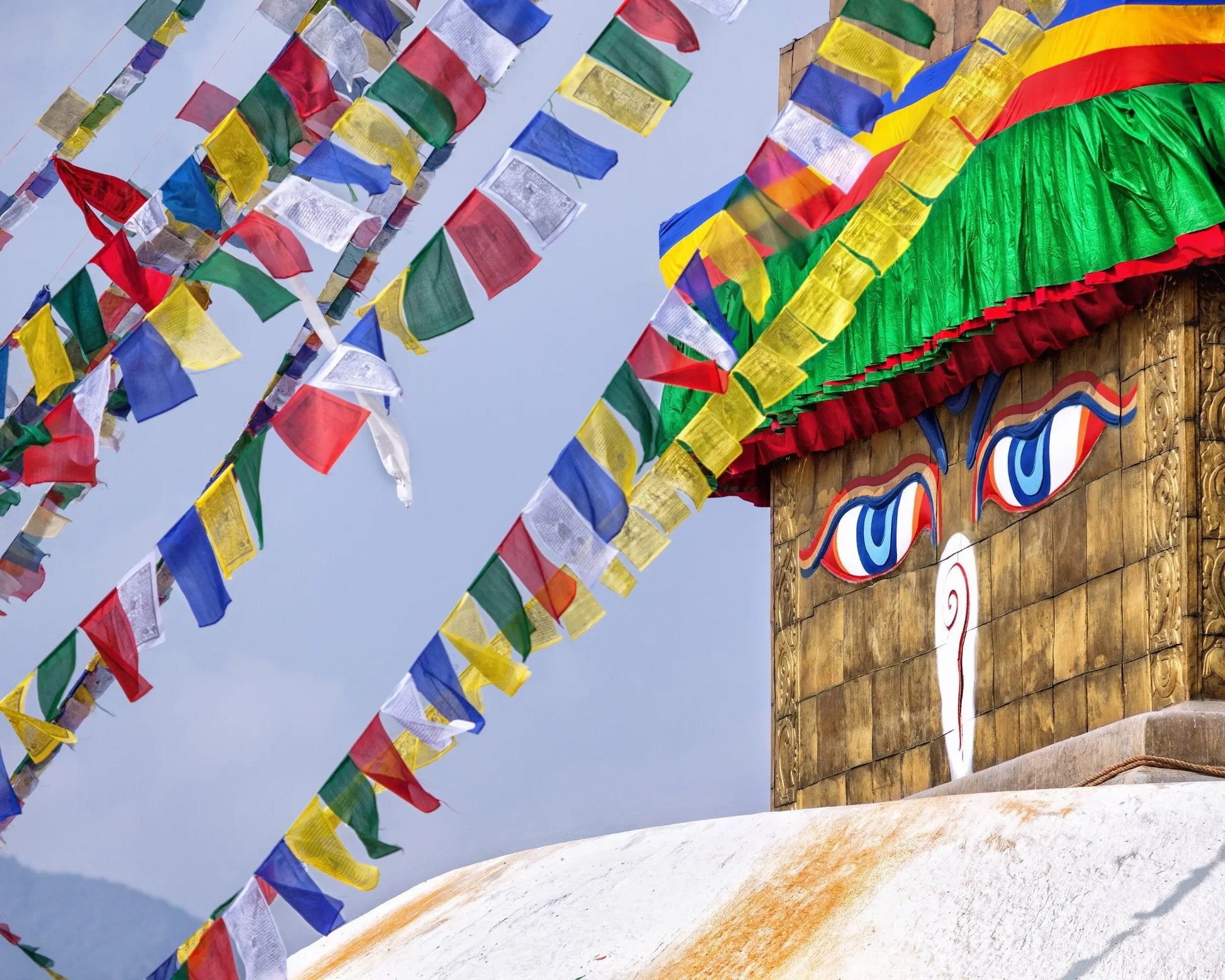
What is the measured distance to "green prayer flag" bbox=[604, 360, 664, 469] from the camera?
213 inches

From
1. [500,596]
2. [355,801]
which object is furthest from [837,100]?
[355,801]

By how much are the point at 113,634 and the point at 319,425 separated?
127cm

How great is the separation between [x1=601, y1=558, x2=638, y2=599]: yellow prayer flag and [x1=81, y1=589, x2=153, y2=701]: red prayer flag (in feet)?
5.76

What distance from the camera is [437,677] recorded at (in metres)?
5.36

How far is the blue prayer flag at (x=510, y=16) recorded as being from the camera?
17.9 feet

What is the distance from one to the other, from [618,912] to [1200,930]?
222 cm

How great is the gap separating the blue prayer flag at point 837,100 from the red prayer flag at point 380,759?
8.72 ft

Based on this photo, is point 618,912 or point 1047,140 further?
point 1047,140

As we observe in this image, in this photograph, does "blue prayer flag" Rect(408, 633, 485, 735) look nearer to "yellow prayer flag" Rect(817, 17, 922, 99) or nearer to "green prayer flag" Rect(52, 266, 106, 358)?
"green prayer flag" Rect(52, 266, 106, 358)

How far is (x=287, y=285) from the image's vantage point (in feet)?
17.9

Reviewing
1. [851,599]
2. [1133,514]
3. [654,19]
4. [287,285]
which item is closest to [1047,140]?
[1133,514]

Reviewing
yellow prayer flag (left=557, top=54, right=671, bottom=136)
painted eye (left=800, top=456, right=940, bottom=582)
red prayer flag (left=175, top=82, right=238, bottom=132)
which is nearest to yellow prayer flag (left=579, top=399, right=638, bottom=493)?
yellow prayer flag (left=557, top=54, right=671, bottom=136)

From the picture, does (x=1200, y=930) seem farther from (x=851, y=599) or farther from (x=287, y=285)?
(x=851, y=599)

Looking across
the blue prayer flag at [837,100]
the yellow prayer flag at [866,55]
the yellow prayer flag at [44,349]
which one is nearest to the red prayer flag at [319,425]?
the yellow prayer flag at [44,349]
